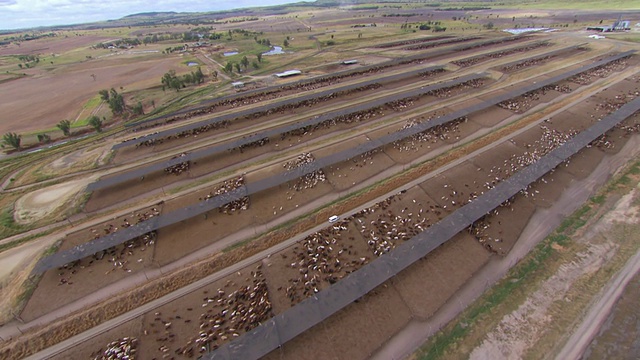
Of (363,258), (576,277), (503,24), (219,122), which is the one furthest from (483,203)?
(503,24)

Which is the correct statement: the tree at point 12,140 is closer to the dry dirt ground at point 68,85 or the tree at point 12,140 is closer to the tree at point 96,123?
the tree at point 96,123

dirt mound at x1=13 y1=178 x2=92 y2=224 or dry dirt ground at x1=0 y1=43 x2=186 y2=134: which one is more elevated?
dry dirt ground at x1=0 y1=43 x2=186 y2=134

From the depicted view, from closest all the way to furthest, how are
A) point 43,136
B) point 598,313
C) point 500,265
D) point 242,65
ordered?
point 598,313, point 500,265, point 43,136, point 242,65

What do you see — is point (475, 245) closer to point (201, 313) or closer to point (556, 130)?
point (201, 313)

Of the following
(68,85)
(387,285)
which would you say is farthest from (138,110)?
(387,285)

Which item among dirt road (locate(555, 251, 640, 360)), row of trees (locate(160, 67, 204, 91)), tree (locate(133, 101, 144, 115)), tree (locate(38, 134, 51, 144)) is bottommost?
dirt road (locate(555, 251, 640, 360))

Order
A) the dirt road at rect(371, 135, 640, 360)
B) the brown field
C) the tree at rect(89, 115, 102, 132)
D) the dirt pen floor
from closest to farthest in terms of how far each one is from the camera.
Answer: the dirt road at rect(371, 135, 640, 360) < the brown field < the dirt pen floor < the tree at rect(89, 115, 102, 132)

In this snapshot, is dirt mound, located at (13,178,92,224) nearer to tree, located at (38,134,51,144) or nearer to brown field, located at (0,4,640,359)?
brown field, located at (0,4,640,359)

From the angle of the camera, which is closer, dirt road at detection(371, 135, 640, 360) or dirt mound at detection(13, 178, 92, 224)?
dirt road at detection(371, 135, 640, 360)

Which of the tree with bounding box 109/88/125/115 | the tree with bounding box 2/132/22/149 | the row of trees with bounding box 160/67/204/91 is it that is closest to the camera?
the tree with bounding box 2/132/22/149

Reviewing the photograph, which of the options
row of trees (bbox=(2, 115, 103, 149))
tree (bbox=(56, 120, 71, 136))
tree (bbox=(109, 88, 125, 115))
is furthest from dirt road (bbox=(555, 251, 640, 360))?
tree (bbox=(109, 88, 125, 115))

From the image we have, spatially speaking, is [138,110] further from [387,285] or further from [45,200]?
[387,285]
